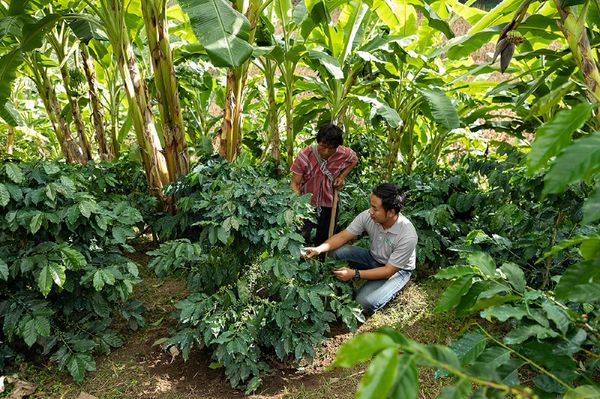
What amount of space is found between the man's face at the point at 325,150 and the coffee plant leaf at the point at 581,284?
7.70 ft

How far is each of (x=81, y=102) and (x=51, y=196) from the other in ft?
10.4

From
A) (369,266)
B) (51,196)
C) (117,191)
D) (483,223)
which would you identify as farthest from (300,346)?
(117,191)

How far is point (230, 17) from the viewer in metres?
2.59

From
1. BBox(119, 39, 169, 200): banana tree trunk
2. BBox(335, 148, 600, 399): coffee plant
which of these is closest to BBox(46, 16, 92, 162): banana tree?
BBox(119, 39, 169, 200): banana tree trunk

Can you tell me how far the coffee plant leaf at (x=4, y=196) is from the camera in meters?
2.19

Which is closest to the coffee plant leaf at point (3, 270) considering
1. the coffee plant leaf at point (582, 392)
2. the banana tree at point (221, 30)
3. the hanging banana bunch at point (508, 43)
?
the banana tree at point (221, 30)

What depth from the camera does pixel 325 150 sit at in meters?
3.27

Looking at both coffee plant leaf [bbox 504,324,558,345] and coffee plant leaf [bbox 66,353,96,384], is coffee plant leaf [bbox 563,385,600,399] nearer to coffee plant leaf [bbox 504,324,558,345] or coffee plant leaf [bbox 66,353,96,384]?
coffee plant leaf [bbox 504,324,558,345]

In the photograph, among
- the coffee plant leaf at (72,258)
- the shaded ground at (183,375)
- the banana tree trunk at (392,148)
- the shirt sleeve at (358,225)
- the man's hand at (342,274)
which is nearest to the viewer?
the coffee plant leaf at (72,258)

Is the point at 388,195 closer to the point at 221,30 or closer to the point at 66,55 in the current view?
the point at 221,30

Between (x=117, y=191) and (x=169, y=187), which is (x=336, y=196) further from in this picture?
(x=117, y=191)

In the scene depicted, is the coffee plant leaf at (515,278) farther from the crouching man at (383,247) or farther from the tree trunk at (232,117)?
the tree trunk at (232,117)

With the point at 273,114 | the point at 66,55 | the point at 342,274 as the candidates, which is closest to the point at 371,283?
the point at 342,274

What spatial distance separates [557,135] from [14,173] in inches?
93.9
